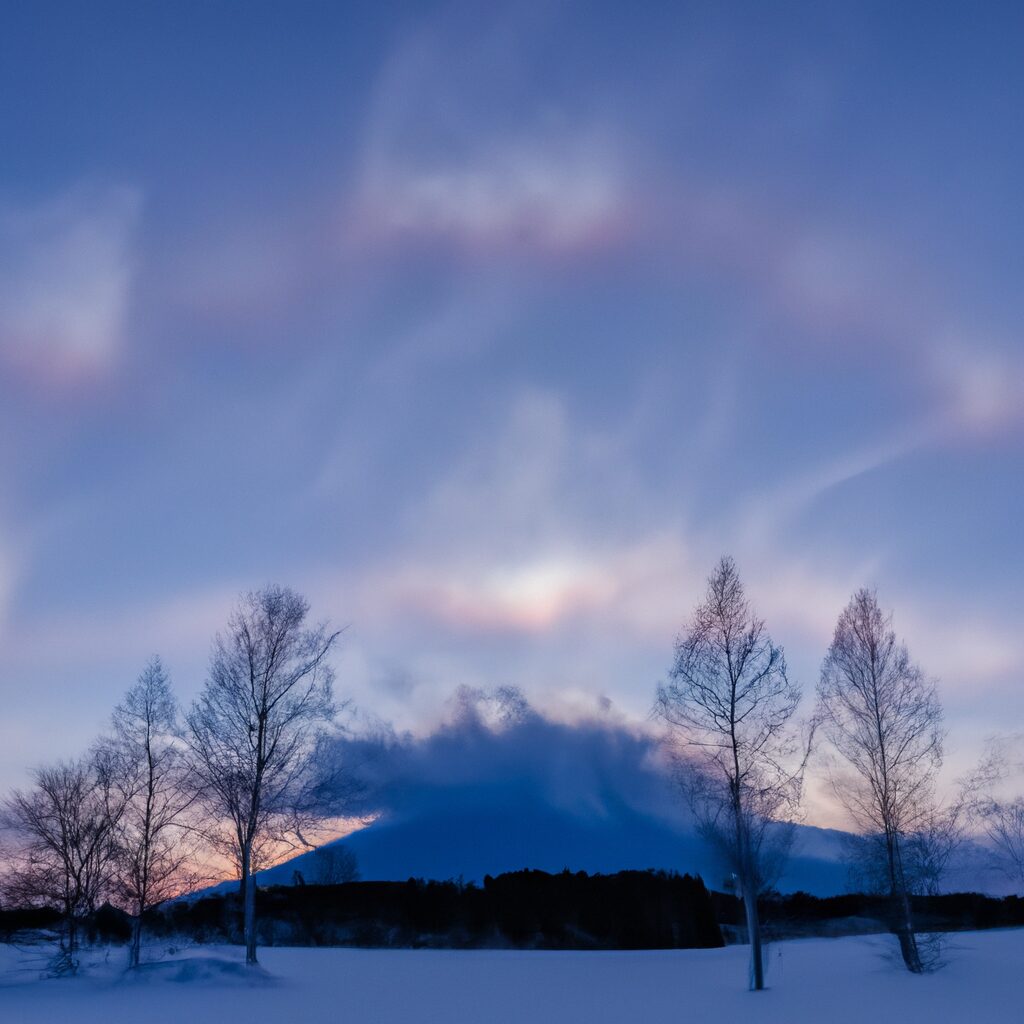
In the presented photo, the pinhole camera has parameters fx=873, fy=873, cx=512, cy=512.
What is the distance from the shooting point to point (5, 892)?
3191 cm

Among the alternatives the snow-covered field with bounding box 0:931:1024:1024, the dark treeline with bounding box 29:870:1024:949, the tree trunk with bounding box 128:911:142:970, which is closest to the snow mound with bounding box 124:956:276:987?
the snow-covered field with bounding box 0:931:1024:1024

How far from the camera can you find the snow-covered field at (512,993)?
19031 millimetres

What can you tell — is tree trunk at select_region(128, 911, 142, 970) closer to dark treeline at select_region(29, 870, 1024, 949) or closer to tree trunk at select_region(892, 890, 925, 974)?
tree trunk at select_region(892, 890, 925, 974)

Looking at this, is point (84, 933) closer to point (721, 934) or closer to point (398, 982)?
point (398, 982)

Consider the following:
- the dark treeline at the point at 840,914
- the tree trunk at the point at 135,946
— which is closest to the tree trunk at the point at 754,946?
the tree trunk at the point at 135,946

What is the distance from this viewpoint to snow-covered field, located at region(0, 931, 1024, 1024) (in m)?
19.0

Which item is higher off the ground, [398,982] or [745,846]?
[745,846]

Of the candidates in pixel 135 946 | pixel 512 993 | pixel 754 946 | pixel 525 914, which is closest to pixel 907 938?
pixel 754 946

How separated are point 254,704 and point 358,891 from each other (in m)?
42.9

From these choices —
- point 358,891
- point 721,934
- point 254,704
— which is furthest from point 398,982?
point 358,891

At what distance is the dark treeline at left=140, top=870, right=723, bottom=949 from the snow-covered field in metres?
21.1

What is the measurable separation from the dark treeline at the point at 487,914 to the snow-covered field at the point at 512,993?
21.1 meters

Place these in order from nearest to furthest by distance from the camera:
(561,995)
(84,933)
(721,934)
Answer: (561,995) < (84,933) < (721,934)

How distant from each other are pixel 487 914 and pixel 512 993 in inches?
1543
